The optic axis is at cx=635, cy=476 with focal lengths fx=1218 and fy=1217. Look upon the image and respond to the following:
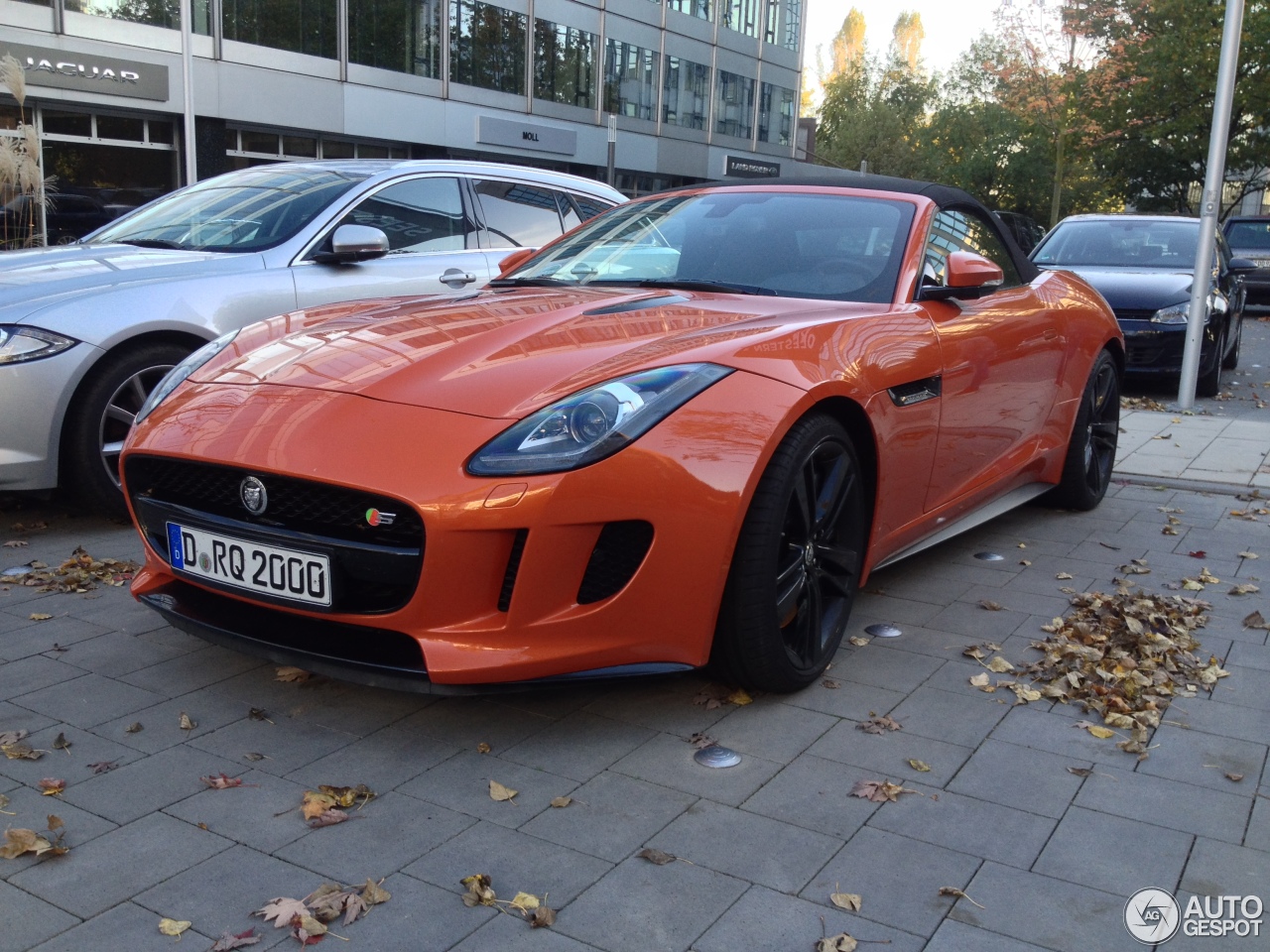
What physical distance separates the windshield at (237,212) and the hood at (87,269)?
0.55 feet

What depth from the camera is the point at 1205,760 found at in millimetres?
3115

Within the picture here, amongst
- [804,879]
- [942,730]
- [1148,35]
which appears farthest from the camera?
[1148,35]

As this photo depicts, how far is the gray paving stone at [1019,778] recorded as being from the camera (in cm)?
286

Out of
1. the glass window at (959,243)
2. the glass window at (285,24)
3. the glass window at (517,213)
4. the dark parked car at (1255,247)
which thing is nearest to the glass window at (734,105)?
the glass window at (285,24)

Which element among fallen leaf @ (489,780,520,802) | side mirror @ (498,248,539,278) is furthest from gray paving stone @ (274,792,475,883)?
side mirror @ (498,248,539,278)

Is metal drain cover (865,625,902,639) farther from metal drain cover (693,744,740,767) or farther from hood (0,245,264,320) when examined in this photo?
hood (0,245,264,320)

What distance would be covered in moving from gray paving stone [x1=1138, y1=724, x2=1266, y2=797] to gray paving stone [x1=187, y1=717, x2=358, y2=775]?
6.72 feet

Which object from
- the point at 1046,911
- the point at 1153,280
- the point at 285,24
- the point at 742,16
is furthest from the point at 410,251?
the point at 742,16

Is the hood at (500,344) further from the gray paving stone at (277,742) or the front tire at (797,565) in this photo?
the gray paving stone at (277,742)

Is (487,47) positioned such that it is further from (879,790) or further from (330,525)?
(879,790)

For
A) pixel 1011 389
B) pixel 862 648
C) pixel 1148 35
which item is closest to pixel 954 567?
pixel 1011 389

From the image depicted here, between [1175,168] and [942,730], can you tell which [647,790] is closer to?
[942,730]

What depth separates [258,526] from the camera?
2.96 metres

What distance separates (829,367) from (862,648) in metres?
1.02
